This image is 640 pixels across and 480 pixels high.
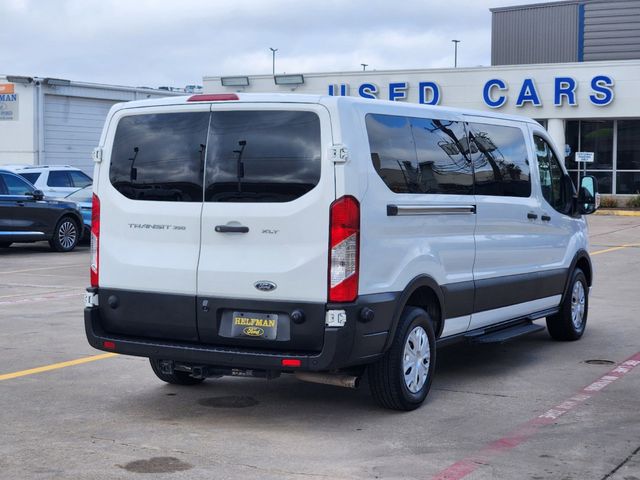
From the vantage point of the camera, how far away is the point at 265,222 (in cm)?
665

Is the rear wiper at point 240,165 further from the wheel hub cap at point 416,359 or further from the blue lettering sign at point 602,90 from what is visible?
the blue lettering sign at point 602,90

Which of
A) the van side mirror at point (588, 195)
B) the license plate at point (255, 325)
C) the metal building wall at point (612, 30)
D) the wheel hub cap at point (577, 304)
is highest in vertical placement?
the metal building wall at point (612, 30)

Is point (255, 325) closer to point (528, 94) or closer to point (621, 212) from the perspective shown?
point (621, 212)

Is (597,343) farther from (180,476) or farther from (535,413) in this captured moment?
(180,476)

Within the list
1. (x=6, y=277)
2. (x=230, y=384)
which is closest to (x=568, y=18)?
(x=6, y=277)

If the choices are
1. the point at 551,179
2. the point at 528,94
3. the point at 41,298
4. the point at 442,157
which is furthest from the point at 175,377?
the point at 528,94

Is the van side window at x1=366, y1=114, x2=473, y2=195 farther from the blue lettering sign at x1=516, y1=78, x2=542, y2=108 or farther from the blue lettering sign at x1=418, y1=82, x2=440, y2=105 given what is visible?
the blue lettering sign at x1=418, y1=82, x2=440, y2=105

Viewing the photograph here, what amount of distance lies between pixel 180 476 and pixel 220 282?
150 centimetres

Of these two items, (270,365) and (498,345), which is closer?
(270,365)

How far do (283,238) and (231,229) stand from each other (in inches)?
14.5

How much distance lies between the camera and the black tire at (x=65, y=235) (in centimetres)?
2139

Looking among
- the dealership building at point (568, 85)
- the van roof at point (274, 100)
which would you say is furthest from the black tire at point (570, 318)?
the dealership building at point (568, 85)

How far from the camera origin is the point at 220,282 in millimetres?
6777

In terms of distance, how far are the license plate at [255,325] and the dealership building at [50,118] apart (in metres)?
31.9
